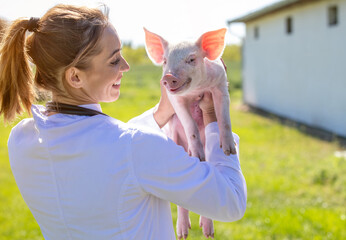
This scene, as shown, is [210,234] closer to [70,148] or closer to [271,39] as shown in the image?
[70,148]

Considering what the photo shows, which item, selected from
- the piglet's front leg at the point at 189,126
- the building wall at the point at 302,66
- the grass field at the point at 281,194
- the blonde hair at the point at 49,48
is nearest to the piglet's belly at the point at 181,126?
the piglet's front leg at the point at 189,126

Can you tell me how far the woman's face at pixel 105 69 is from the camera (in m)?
1.37

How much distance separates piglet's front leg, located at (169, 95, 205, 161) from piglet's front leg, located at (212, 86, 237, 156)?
5.6 inches

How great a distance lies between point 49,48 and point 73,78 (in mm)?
119

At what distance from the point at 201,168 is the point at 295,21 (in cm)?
1277

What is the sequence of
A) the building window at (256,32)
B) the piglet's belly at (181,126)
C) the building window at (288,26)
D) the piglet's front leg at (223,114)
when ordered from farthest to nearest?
the building window at (256,32), the building window at (288,26), the piglet's belly at (181,126), the piglet's front leg at (223,114)

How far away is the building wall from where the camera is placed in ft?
35.3

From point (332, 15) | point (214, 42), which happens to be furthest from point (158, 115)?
point (332, 15)

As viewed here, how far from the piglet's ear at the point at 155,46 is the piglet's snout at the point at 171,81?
28 cm

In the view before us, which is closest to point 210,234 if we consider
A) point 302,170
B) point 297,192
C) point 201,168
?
point 201,168

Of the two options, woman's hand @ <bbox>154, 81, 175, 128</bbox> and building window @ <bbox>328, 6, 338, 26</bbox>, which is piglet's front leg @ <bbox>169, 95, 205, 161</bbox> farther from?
building window @ <bbox>328, 6, 338, 26</bbox>

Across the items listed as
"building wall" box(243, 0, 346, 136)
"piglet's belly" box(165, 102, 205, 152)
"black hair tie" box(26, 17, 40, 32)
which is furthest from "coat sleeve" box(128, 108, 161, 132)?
"building wall" box(243, 0, 346, 136)

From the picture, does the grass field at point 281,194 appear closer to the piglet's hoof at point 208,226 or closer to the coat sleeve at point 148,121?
the piglet's hoof at point 208,226

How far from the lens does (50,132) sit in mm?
1318
